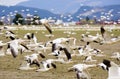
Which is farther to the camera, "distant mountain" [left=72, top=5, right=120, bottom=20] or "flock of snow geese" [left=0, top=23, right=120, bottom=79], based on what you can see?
"distant mountain" [left=72, top=5, right=120, bottom=20]

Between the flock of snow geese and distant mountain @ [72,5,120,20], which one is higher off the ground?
the flock of snow geese

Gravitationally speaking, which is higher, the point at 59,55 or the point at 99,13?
the point at 59,55

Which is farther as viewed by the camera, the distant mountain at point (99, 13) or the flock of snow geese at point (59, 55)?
the distant mountain at point (99, 13)

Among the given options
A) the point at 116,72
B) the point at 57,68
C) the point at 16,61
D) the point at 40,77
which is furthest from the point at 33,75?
the point at 116,72

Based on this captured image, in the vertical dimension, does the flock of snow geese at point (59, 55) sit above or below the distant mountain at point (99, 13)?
above

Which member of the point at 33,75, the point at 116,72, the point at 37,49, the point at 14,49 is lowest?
the point at 37,49

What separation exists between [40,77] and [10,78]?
40.1 inches

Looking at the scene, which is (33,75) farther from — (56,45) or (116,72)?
(116,72)

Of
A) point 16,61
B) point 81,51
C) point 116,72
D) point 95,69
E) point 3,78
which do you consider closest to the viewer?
point 116,72

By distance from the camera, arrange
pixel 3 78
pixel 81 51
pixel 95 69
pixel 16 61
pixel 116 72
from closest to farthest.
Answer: pixel 116 72 → pixel 3 78 → pixel 95 69 → pixel 16 61 → pixel 81 51

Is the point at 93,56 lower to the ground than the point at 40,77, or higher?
lower

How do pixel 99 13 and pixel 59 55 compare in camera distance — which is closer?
pixel 59 55

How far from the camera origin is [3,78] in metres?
15.0

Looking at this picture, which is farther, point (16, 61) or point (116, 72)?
point (16, 61)
